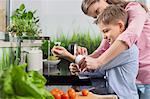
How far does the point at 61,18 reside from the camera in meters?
3.41

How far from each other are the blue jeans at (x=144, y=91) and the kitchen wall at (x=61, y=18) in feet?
6.57

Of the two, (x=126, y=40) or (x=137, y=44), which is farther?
(x=137, y=44)

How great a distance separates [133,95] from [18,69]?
96cm

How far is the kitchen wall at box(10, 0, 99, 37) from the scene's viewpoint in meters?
3.39

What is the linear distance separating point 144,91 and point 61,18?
2.11 meters

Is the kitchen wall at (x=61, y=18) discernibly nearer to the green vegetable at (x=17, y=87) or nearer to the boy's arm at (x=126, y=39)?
the boy's arm at (x=126, y=39)

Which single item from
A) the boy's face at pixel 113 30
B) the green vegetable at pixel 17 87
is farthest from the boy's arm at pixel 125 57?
the green vegetable at pixel 17 87

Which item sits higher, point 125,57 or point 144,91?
point 125,57

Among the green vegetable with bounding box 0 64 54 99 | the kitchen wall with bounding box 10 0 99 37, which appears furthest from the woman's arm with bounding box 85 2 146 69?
the kitchen wall with bounding box 10 0 99 37

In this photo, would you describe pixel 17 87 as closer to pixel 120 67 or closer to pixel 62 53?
pixel 120 67

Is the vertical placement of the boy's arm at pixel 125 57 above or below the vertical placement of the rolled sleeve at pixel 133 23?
below

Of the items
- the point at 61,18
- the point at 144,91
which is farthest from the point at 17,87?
the point at 61,18

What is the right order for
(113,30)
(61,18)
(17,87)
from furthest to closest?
(61,18) → (113,30) → (17,87)

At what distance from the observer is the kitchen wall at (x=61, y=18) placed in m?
3.39
